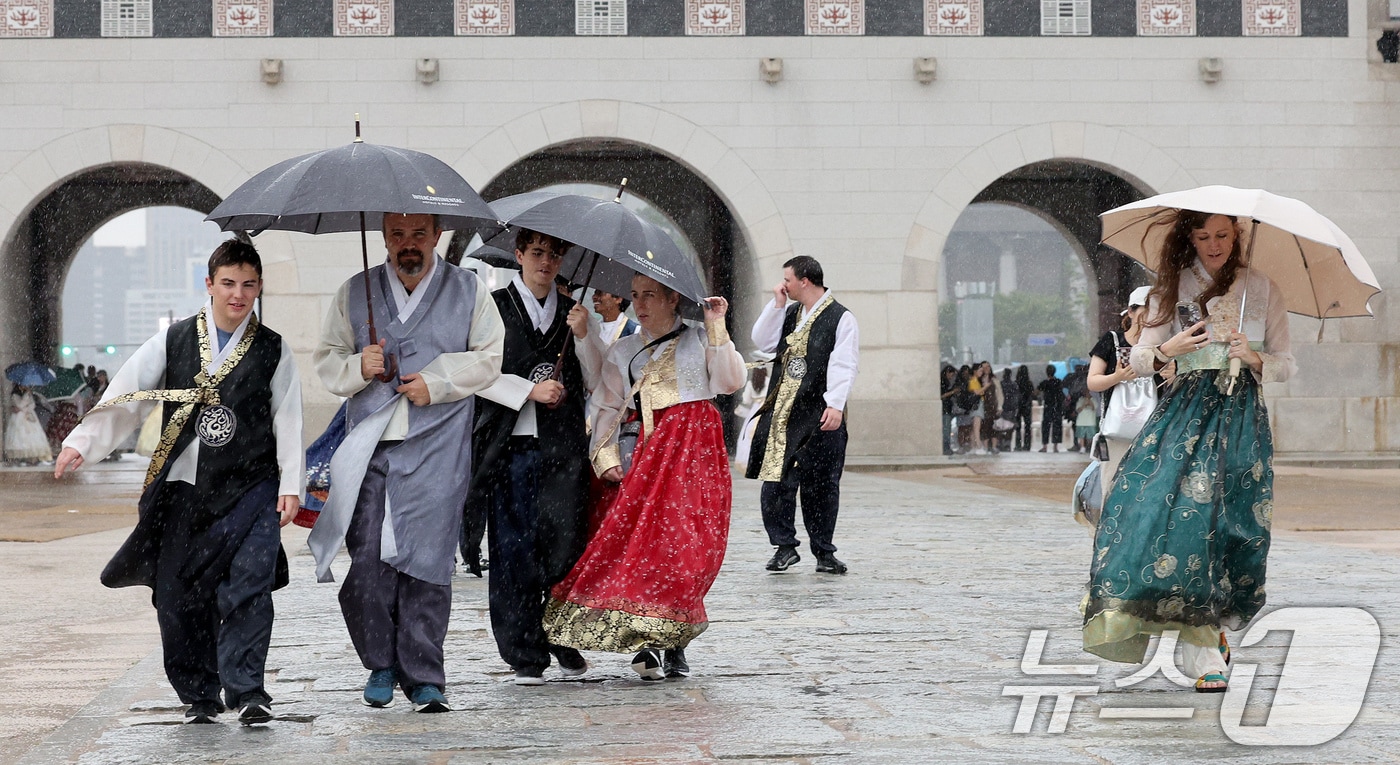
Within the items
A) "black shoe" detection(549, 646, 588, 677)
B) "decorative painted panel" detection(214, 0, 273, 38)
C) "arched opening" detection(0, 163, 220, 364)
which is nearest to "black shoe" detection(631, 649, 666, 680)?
"black shoe" detection(549, 646, 588, 677)

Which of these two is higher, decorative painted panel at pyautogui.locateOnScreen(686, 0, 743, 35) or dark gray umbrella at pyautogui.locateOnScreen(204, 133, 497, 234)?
decorative painted panel at pyautogui.locateOnScreen(686, 0, 743, 35)

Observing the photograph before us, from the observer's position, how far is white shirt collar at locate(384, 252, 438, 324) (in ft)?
15.8

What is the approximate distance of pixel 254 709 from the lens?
4.42m

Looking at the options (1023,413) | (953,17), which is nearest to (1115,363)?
(953,17)

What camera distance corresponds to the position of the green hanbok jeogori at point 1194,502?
4.71 m

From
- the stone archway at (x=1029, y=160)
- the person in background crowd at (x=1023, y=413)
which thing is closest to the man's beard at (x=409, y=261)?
the stone archway at (x=1029, y=160)

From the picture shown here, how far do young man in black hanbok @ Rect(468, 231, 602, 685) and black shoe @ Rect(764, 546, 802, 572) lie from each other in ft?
9.63

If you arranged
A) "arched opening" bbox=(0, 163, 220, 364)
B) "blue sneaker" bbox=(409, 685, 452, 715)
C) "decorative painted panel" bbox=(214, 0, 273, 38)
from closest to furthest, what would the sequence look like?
"blue sneaker" bbox=(409, 685, 452, 715) < "decorative painted panel" bbox=(214, 0, 273, 38) < "arched opening" bbox=(0, 163, 220, 364)

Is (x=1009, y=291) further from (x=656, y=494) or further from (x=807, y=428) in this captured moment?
(x=656, y=494)

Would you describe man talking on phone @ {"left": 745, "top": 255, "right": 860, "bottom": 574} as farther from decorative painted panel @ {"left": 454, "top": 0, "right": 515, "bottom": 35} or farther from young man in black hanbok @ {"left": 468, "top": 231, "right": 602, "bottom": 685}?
decorative painted panel @ {"left": 454, "top": 0, "right": 515, "bottom": 35}

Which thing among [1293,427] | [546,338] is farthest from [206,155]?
[546,338]

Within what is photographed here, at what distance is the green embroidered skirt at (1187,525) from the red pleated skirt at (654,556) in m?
1.23

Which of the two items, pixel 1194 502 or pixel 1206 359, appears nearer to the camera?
pixel 1194 502

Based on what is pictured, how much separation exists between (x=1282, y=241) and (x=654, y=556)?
87.5 inches
